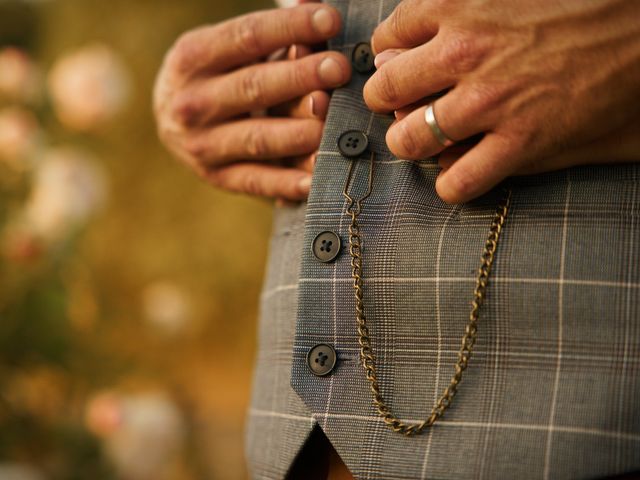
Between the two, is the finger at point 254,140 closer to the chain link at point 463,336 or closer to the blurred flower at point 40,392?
the chain link at point 463,336

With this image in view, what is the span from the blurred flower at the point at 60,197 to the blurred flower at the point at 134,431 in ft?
1.65

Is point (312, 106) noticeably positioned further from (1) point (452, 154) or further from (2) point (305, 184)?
(1) point (452, 154)

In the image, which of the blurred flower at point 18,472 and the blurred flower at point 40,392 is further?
the blurred flower at point 40,392

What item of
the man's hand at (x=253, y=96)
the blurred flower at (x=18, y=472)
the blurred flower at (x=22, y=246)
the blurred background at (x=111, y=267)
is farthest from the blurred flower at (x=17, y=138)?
the man's hand at (x=253, y=96)

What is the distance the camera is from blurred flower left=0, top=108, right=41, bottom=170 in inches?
86.1

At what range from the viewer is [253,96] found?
85 cm

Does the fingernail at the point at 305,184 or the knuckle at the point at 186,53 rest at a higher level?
the knuckle at the point at 186,53

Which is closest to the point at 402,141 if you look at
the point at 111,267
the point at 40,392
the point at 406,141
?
the point at 406,141

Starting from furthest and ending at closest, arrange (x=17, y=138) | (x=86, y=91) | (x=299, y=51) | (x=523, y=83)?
(x=86, y=91), (x=17, y=138), (x=299, y=51), (x=523, y=83)

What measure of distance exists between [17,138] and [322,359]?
1.79 meters

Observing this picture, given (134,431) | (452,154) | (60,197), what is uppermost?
(452,154)

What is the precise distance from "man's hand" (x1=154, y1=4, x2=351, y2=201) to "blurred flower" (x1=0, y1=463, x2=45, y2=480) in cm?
144

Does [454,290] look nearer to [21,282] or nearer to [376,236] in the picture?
[376,236]

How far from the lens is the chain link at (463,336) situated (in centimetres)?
63
